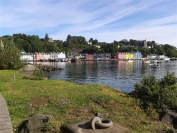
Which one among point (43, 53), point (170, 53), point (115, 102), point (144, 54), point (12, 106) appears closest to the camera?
point (12, 106)

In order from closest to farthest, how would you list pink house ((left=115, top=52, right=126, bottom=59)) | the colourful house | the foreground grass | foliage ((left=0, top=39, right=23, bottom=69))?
the foreground grass
foliage ((left=0, top=39, right=23, bottom=69))
pink house ((left=115, top=52, right=126, bottom=59))
the colourful house

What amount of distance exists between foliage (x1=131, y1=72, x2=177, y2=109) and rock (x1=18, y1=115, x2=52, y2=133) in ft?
14.3

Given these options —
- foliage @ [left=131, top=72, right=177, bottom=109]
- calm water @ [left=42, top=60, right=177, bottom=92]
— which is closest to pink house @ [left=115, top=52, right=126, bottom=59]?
calm water @ [left=42, top=60, right=177, bottom=92]

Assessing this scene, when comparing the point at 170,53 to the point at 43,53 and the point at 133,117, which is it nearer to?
the point at 43,53

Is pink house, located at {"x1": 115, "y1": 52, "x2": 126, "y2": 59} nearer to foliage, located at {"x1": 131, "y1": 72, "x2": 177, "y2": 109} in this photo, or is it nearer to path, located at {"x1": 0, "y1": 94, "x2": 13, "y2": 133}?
foliage, located at {"x1": 131, "y1": 72, "x2": 177, "y2": 109}

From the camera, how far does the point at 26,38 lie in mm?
163625

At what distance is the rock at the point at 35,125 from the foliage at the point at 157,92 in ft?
14.3

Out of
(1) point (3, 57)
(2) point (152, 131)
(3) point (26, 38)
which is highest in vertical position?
(3) point (26, 38)

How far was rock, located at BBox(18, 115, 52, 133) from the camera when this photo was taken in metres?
6.61

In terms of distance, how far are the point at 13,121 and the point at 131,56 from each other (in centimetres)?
16095

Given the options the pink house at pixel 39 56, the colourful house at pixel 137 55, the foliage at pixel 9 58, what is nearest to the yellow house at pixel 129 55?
the colourful house at pixel 137 55

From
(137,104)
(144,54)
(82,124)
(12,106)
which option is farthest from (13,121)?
(144,54)

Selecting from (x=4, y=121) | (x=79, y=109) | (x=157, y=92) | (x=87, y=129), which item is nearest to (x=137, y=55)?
(x=157, y=92)

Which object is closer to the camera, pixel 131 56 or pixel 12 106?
pixel 12 106
